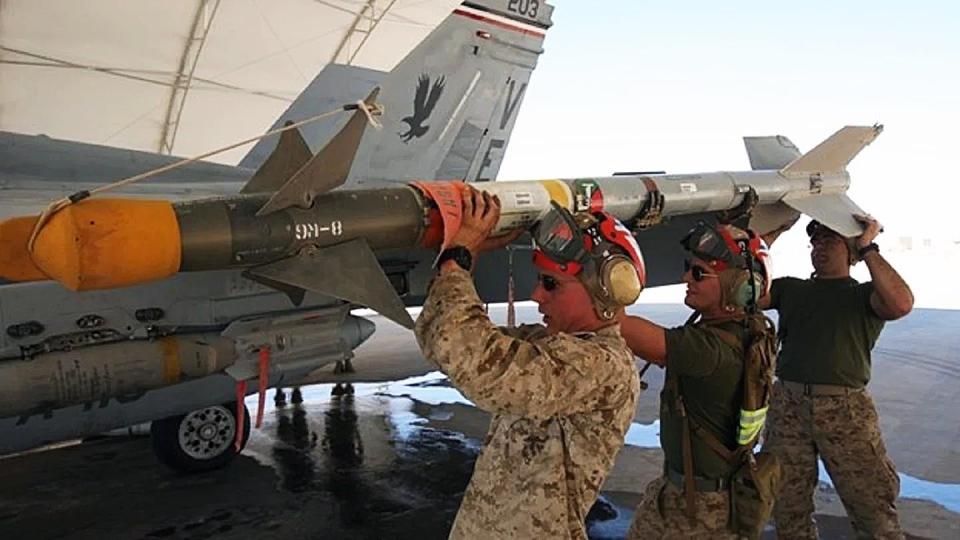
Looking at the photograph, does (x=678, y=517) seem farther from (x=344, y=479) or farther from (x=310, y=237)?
(x=344, y=479)

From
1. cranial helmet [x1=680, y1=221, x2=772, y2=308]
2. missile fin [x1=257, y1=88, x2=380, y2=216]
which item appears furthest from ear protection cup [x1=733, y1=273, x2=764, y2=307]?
missile fin [x1=257, y1=88, x2=380, y2=216]

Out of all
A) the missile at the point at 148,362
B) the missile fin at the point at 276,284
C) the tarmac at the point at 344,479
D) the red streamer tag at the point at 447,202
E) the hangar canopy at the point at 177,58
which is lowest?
the tarmac at the point at 344,479

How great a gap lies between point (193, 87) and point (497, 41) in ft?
42.1

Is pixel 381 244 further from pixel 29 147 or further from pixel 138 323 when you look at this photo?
pixel 29 147

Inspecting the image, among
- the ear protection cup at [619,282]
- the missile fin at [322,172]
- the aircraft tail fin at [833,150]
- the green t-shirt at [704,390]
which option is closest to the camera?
the ear protection cup at [619,282]

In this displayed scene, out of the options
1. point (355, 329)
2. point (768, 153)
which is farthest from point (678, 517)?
point (768, 153)

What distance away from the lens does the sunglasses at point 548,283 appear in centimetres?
234

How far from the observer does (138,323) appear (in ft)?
15.3

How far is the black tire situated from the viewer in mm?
6004

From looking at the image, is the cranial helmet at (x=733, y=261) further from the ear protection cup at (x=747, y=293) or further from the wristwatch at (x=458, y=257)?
the wristwatch at (x=458, y=257)

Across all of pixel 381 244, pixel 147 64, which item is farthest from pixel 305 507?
pixel 147 64

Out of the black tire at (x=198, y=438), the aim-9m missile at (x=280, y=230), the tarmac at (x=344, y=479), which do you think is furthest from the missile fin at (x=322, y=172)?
the black tire at (x=198, y=438)

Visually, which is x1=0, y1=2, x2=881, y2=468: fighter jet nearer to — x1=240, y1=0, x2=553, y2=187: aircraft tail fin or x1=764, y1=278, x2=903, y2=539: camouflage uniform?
x1=240, y1=0, x2=553, y2=187: aircraft tail fin

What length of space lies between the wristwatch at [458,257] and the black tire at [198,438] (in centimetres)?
418
